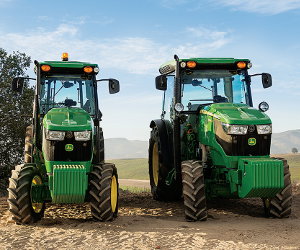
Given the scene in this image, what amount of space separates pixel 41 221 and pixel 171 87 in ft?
14.3

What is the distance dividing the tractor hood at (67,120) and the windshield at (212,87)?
239 cm

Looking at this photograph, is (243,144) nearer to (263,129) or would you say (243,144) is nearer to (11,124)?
(263,129)

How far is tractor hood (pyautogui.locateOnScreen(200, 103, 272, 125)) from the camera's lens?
8539 mm

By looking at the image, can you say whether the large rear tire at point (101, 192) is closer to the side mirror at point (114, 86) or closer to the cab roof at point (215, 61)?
the side mirror at point (114, 86)

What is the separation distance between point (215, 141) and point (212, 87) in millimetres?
1622

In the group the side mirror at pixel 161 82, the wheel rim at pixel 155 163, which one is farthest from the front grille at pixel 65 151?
the wheel rim at pixel 155 163

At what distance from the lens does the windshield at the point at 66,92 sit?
31.6 ft

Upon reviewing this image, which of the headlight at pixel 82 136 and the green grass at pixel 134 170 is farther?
the green grass at pixel 134 170

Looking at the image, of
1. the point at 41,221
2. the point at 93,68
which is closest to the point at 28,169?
the point at 41,221

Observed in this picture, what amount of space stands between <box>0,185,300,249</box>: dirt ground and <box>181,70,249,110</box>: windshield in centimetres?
237

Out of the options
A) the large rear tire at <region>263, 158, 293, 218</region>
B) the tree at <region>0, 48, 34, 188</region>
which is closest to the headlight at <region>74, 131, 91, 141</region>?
the large rear tire at <region>263, 158, 293, 218</region>

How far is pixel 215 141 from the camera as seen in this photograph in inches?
348

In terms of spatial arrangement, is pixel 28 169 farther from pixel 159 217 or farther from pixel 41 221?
pixel 159 217

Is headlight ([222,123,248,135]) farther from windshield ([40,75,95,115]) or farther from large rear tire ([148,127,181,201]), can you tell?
windshield ([40,75,95,115])
